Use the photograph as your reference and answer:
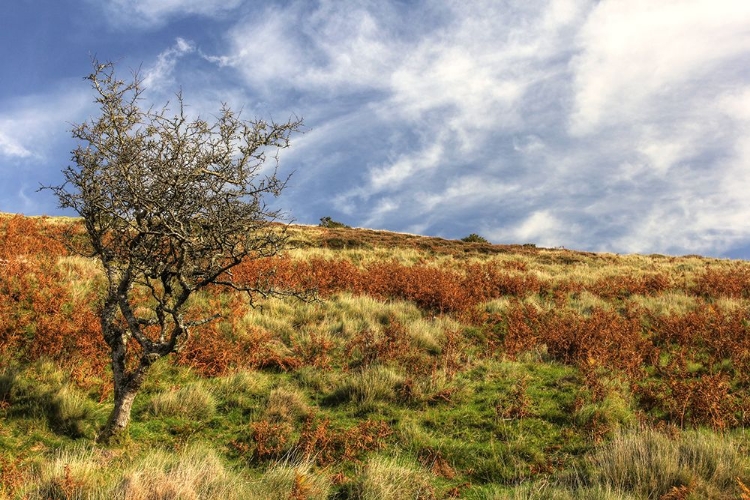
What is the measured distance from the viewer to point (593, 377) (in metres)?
9.30

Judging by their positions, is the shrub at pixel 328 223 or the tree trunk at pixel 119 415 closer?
the tree trunk at pixel 119 415

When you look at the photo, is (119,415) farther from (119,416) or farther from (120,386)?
(120,386)

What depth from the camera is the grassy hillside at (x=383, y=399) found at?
5883 mm

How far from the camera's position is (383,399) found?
352 inches

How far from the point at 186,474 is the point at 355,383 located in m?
4.19

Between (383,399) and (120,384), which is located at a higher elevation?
(120,384)

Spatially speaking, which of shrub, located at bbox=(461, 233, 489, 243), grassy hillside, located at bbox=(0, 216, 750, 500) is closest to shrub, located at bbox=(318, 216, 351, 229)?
shrub, located at bbox=(461, 233, 489, 243)

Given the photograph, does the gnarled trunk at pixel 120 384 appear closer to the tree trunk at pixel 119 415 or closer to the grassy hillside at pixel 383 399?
the tree trunk at pixel 119 415

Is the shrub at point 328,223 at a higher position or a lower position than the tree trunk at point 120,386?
higher

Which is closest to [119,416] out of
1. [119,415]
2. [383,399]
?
[119,415]

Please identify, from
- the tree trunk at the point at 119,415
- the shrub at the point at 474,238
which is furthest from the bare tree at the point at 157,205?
the shrub at the point at 474,238

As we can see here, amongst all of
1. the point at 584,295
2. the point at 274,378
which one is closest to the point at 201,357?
the point at 274,378

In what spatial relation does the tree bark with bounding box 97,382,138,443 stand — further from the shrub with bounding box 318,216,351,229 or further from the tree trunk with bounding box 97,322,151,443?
the shrub with bounding box 318,216,351,229

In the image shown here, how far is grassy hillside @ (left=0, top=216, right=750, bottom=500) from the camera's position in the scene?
5.88 m
